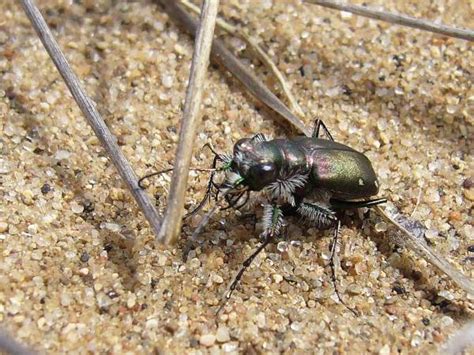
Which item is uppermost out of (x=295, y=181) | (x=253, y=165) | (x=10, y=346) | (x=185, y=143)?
(x=185, y=143)

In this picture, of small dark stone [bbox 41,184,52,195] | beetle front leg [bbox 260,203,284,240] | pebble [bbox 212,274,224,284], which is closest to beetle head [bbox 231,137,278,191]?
beetle front leg [bbox 260,203,284,240]

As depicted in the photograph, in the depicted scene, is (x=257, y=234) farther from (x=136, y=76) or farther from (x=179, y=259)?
(x=136, y=76)

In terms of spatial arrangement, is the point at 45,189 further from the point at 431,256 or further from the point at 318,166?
the point at 431,256

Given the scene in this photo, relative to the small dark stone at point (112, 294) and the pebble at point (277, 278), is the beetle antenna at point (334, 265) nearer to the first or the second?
the pebble at point (277, 278)

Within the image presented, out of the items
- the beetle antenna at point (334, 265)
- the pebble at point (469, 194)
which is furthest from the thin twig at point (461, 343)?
the pebble at point (469, 194)

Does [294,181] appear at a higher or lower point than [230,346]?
higher

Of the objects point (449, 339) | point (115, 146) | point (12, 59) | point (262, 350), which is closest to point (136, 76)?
point (12, 59)

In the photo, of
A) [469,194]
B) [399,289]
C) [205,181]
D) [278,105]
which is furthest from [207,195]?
[469,194]
